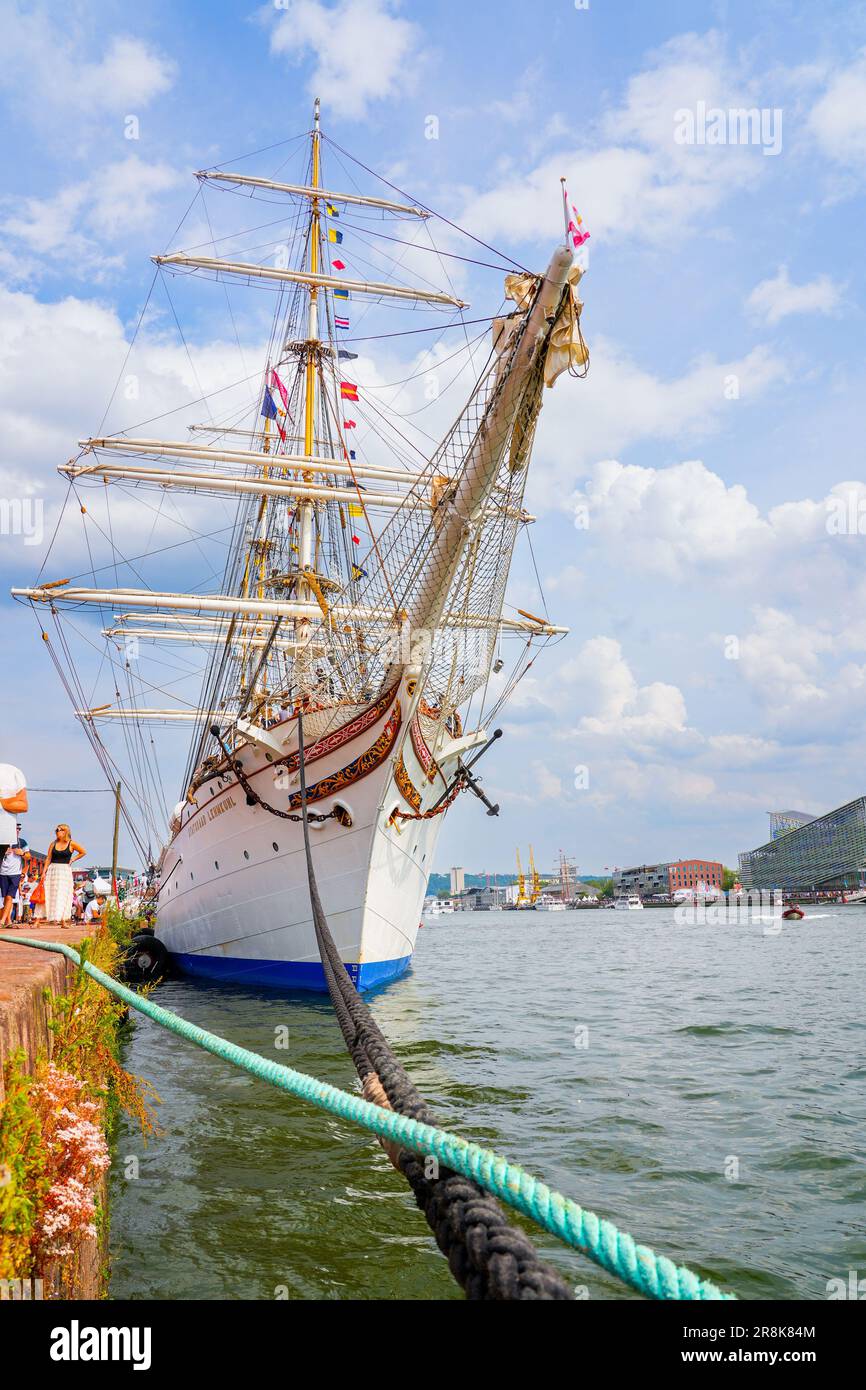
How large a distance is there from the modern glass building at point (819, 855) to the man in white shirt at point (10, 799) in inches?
4501

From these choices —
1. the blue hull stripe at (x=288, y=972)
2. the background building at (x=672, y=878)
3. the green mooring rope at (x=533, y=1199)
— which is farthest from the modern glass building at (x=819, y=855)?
the green mooring rope at (x=533, y=1199)

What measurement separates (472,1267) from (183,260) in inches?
1112

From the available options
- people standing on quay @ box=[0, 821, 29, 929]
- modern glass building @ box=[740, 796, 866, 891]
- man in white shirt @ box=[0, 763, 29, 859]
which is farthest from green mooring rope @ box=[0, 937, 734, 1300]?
modern glass building @ box=[740, 796, 866, 891]

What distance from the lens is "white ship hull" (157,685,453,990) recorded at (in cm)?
1431

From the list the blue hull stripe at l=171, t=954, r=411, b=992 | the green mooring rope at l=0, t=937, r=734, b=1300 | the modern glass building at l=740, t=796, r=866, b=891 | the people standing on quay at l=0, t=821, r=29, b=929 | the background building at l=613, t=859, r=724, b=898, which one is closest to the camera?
the green mooring rope at l=0, t=937, r=734, b=1300

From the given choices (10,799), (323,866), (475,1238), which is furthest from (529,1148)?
(323,866)

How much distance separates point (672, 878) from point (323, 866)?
13891 cm

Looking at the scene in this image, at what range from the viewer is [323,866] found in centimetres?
1473

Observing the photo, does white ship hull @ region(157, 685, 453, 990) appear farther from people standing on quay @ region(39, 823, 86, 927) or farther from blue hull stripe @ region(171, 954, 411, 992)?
people standing on quay @ region(39, 823, 86, 927)

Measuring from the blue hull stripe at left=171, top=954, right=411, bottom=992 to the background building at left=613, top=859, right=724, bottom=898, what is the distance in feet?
426

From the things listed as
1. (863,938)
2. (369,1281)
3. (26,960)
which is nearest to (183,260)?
(26,960)

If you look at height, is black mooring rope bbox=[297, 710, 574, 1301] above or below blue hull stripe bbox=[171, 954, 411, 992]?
above

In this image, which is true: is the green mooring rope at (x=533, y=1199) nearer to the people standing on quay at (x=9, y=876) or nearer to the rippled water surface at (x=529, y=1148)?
the rippled water surface at (x=529, y=1148)
